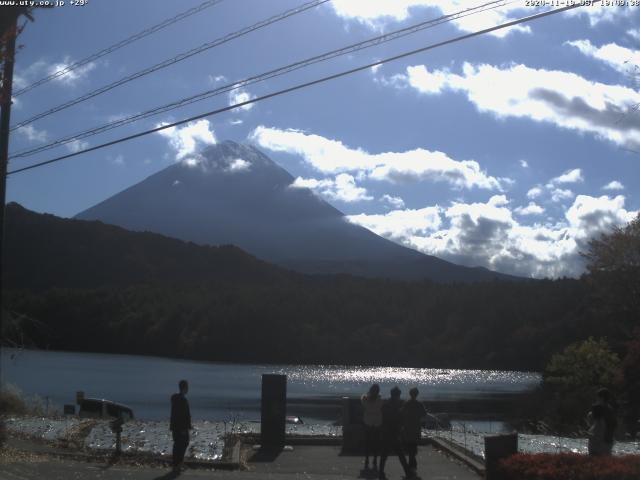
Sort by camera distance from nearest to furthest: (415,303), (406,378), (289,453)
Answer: (289,453)
(406,378)
(415,303)

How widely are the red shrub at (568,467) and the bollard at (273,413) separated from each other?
5.64m

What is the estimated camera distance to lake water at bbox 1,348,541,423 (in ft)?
198

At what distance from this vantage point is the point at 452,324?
127 metres

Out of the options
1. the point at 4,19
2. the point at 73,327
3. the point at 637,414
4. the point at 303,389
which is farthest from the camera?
the point at 73,327

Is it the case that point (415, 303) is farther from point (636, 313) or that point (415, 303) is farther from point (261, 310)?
point (636, 313)

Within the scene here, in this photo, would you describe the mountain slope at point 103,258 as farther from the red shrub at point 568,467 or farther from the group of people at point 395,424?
the red shrub at point 568,467

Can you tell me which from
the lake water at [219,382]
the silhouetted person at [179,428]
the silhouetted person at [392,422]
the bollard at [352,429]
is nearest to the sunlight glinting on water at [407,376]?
the lake water at [219,382]

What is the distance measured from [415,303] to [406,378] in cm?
3379

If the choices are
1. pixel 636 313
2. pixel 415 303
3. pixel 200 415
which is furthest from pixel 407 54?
pixel 415 303

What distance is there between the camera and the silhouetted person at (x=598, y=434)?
39.8 ft

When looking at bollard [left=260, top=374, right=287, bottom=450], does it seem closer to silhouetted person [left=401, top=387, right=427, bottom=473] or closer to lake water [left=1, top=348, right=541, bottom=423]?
silhouetted person [left=401, top=387, right=427, bottom=473]

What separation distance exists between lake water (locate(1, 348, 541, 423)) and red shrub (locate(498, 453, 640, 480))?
3568 cm

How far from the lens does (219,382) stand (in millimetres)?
86000

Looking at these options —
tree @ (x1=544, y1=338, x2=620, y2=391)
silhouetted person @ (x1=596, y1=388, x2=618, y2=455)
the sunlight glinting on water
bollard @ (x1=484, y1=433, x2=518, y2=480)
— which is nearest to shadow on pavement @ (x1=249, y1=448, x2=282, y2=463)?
bollard @ (x1=484, y1=433, x2=518, y2=480)
